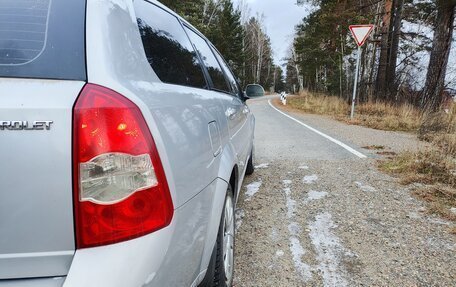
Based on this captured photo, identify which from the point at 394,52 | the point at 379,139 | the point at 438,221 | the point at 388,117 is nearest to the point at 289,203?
the point at 438,221

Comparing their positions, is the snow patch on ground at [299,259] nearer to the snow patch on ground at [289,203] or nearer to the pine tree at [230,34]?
the snow patch on ground at [289,203]

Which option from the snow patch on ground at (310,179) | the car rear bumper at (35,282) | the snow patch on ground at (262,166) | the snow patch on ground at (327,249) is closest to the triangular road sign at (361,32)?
Answer: the snow patch on ground at (262,166)

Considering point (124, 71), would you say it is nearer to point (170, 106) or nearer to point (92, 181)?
point (170, 106)

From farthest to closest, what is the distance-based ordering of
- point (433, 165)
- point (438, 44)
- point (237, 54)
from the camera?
point (237, 54) → point (438, 44) → point (433, 165)

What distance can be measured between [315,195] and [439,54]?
10453mm

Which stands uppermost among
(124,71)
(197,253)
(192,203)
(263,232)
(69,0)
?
(69,0)

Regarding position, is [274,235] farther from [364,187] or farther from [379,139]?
[379,139]

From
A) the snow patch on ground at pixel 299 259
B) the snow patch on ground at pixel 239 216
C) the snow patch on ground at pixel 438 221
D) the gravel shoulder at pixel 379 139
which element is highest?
the snow patch on ground at pixel 438 221

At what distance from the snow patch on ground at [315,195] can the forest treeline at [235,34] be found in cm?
2279

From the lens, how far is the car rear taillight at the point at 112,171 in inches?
43.4

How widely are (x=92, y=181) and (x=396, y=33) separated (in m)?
17.6

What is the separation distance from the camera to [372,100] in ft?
50.5

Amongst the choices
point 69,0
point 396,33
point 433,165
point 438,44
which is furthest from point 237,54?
point 69,0

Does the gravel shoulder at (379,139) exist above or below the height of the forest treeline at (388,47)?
below
